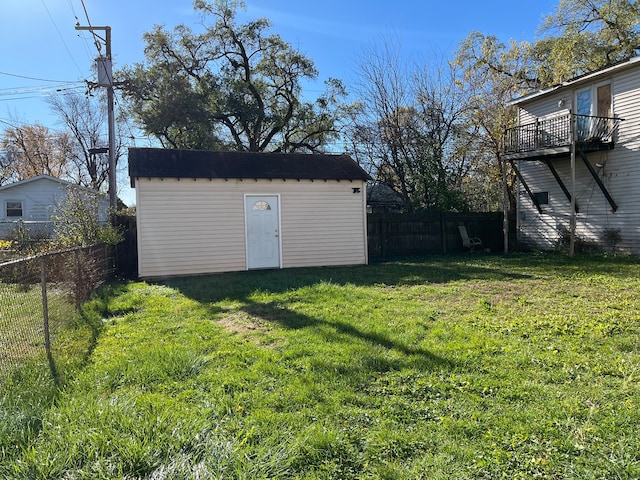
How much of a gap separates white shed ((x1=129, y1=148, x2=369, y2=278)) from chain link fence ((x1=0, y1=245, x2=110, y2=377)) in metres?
2.96

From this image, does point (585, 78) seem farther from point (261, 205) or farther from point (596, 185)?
point (261, 205)

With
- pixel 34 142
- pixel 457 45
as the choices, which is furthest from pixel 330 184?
pixel 34 142

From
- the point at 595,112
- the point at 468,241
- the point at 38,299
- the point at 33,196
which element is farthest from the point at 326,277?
the point at 33,196

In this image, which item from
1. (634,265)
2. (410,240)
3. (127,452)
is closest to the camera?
(127,452)

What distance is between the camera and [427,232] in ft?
48.0

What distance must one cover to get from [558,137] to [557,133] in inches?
10.1

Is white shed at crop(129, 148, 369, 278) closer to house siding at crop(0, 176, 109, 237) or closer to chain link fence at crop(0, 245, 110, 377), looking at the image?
chain link fence at crop(0, 245, 110, 377)

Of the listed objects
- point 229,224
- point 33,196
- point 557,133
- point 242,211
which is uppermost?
point 557,133

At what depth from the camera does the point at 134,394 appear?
302 centimetres

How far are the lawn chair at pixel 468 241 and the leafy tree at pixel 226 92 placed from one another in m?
9.35

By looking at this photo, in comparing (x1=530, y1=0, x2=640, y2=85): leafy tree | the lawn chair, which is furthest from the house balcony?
(x1=530, y1=0, x2=640, y2=85): leafy tree

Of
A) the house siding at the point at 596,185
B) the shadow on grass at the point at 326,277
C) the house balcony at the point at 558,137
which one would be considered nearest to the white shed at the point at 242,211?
the shadow on grass at the point at 326,277

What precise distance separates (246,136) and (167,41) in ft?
19.1

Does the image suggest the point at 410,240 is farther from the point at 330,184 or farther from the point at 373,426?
the point at 373,426
